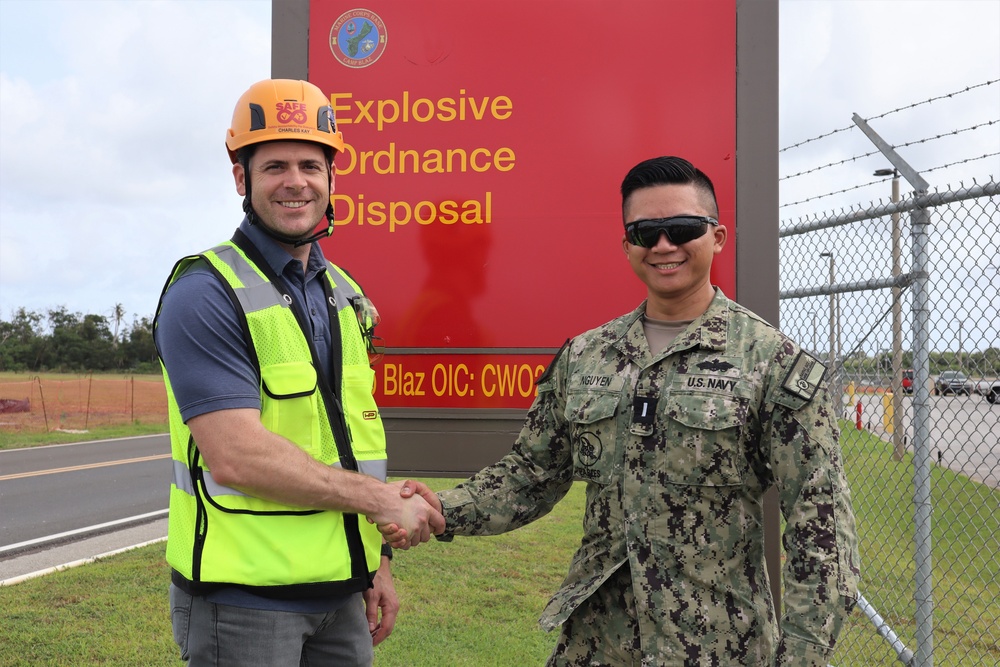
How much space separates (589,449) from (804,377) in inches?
23.0

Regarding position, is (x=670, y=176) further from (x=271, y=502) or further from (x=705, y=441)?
(x=271, y=502)

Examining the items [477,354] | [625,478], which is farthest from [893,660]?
[625,478]

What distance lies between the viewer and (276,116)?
2170 millimetres

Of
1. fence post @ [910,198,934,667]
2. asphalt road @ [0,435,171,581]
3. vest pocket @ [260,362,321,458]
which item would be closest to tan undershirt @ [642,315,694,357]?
vest pocket @ [260,362,321,458]

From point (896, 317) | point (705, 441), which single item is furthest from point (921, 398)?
point (705, 441)

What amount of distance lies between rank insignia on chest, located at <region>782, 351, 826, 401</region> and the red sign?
1.25 meters

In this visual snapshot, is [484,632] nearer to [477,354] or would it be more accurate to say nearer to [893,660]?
[477,354]

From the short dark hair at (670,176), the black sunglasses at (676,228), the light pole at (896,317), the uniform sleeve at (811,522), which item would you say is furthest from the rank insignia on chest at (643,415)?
→ the light pole at (896,317)

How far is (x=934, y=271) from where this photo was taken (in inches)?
143

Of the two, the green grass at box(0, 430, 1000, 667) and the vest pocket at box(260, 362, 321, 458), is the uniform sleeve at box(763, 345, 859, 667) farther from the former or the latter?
the green grass at box(0, 430, 1000, 667)

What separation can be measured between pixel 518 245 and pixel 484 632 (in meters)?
2.43

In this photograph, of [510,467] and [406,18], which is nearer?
[510,467]

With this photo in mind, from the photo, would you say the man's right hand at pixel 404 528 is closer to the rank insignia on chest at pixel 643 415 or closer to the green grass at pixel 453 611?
the rank insignia on chest at pixel 643 415

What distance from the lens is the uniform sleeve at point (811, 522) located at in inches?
68.3
